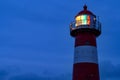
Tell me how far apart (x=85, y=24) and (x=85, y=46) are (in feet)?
4.80

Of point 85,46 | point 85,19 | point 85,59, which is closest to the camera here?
point 85,59

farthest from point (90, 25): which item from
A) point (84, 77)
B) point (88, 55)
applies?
point (84, 77)

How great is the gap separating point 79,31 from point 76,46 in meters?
1.02

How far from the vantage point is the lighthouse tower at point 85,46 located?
2227 centimetres

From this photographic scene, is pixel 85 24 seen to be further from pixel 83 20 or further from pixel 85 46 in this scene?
pixel 85 46

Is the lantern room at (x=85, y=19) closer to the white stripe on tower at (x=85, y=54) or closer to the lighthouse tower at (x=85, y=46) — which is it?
the lighthouse tower at (x=85, y=46)

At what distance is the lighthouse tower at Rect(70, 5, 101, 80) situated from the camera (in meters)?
22.3

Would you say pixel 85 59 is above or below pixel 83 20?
below

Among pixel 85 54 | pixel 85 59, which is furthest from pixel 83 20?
pixel 85 59

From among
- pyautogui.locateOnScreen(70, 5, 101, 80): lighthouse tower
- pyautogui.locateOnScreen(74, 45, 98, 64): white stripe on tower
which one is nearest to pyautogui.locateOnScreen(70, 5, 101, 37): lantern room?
pyautogui.locateOnScreen(70, 5, 101, 80): lighthouse tower

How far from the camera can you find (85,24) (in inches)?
896

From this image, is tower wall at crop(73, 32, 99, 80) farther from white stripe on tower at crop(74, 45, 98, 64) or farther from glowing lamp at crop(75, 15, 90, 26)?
glowing lamp at crop(75, 15, 90, 26)

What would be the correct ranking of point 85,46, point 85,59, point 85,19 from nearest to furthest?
point 85,59
point 85,46
point 85,19

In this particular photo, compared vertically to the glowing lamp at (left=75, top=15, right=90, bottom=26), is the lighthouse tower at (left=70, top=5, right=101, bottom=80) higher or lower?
lower
